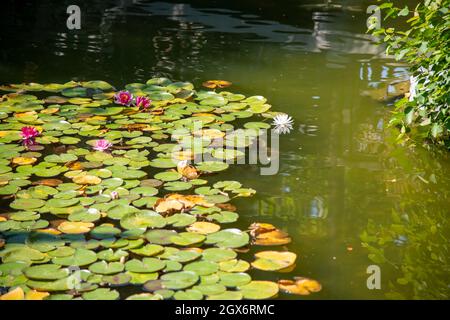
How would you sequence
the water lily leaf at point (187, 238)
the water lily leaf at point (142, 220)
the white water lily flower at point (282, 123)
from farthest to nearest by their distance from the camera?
the white water lily flower at point (282, 123) → the water lily leaf at point (142, 220) → the water lily leaf at point (187, 238)

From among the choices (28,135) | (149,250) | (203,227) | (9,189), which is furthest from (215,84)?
(149,250)

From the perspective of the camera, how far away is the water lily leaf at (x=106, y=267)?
7.38ft

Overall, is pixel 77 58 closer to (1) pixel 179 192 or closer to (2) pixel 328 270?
(1) pixel 179 192

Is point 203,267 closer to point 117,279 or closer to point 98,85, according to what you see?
point 117,279

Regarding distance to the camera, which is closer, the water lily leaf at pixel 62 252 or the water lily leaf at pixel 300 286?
the water lily leaf at pixel 300 286

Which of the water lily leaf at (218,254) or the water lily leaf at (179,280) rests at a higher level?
the water lily leaf at (218,254)

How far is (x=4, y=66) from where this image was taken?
15.1 ft

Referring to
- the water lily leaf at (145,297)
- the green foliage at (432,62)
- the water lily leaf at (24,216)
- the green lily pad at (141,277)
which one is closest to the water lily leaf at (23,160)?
the water lily leaf at (24,216)

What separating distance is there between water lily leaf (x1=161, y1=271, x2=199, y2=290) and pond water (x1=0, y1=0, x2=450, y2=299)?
276mm

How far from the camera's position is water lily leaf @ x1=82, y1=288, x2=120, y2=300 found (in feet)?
6.93

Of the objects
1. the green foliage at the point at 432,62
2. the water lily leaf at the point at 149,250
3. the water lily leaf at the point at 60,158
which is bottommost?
the water lily leaf at the point at 149,250

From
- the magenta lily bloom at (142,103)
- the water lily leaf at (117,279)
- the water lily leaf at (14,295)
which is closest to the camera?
the water lily leaf at (14,295)

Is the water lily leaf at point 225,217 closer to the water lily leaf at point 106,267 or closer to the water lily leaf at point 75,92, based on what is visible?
the water lily leaf at point 106,267

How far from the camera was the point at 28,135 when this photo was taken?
3295mm
